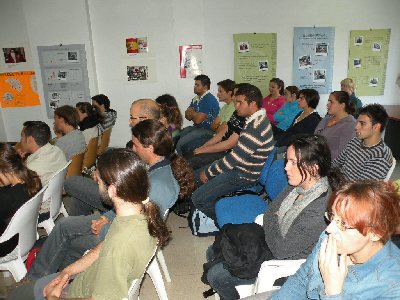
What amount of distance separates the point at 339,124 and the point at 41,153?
9.44ft

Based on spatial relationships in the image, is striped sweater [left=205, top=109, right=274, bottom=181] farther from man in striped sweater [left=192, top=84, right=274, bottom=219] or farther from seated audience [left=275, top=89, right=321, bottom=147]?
seated audience [left=275, top=89, right=321, bottom=147]

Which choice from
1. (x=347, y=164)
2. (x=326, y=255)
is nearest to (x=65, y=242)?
(x=326, y=255)

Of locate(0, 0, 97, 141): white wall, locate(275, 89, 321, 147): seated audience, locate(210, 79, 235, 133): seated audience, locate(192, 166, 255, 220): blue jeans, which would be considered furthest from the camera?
locate(0, 0, 97, 141): white wall

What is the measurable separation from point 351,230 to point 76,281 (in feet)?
4.13

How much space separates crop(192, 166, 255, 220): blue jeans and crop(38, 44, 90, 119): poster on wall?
3.62m

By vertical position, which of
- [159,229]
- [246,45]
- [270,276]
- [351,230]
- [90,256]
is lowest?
[270,276]

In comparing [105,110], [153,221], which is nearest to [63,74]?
[105,110]

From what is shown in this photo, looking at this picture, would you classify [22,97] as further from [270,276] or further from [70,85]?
[270,276]

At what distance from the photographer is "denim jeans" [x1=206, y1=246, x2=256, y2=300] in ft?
6.28

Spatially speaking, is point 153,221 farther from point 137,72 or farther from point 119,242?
point 137,72

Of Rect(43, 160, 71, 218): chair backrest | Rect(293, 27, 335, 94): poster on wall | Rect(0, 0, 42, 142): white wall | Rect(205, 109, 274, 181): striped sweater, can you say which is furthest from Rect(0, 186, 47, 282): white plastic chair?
Rect(293, 27, 335, 94): poster on wall

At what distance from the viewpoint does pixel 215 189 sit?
289 cm

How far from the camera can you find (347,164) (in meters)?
2.74

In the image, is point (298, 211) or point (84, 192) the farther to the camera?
point (84, 192)
